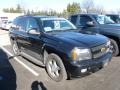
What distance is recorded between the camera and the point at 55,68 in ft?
→ 19.1

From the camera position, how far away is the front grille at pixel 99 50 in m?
5.44

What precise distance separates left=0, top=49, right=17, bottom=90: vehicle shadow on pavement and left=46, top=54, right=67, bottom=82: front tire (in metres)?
1.06

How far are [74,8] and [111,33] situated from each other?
29760 mm

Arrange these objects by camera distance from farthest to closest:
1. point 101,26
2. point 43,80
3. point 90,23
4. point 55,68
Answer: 1. point 90,23
2. point 101,26
3. point 43,80
4. point 55,68

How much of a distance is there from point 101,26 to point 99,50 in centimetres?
353

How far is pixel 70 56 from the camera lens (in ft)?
17.1

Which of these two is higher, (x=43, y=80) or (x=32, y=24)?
(x=32, y=24)

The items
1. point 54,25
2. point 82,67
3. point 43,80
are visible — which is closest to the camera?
point 82,67

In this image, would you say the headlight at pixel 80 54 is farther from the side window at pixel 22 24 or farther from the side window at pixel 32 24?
the side window at pixel 22 24

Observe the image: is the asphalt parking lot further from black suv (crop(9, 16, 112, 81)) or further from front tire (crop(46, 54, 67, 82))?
black suv (crop(9, 16, 112, 81))

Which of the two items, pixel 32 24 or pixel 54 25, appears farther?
pixel 32 24

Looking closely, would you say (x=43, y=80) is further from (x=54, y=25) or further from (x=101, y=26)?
(x=101, y=26)

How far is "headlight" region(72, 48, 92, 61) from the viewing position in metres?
5.18

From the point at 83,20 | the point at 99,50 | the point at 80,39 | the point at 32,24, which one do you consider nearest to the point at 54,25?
the point at 32,24
